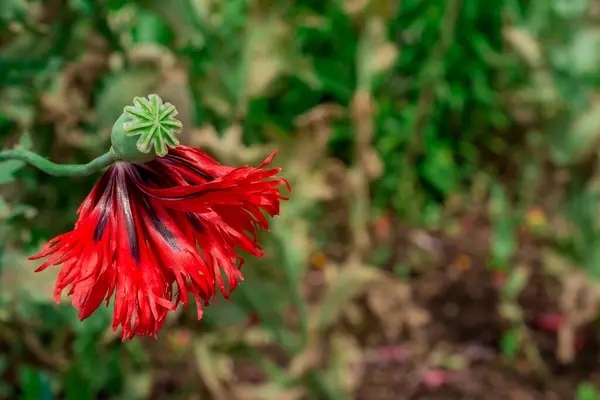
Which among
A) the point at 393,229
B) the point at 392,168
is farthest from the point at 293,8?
the point at 393,229

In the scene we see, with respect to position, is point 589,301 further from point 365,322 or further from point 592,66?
point 592,66

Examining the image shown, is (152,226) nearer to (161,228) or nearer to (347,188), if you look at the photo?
(161,228)

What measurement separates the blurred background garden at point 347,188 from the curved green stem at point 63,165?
0.14 ft

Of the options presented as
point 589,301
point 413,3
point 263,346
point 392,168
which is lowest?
point 589,301

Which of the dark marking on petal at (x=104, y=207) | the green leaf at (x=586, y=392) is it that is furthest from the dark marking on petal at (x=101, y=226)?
the green leaf at (x=586, y=392)

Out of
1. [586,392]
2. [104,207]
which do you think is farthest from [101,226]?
[586,392]

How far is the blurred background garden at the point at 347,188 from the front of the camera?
840 millimetres

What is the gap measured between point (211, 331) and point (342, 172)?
1.52ft

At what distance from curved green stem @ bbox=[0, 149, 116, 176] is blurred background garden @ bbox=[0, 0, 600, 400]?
0.04 meters

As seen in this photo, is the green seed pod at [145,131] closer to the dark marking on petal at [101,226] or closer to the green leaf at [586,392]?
the dark marking on petal at [101,226]

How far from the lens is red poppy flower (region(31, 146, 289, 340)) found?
13.5 inches

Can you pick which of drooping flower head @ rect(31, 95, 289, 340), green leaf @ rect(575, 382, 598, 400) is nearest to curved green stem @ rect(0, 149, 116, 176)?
drooping flower head @ rect(31, 95, 289, 340)

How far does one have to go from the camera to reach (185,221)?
37 cm

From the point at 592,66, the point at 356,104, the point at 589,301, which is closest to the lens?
the point at 589,301
